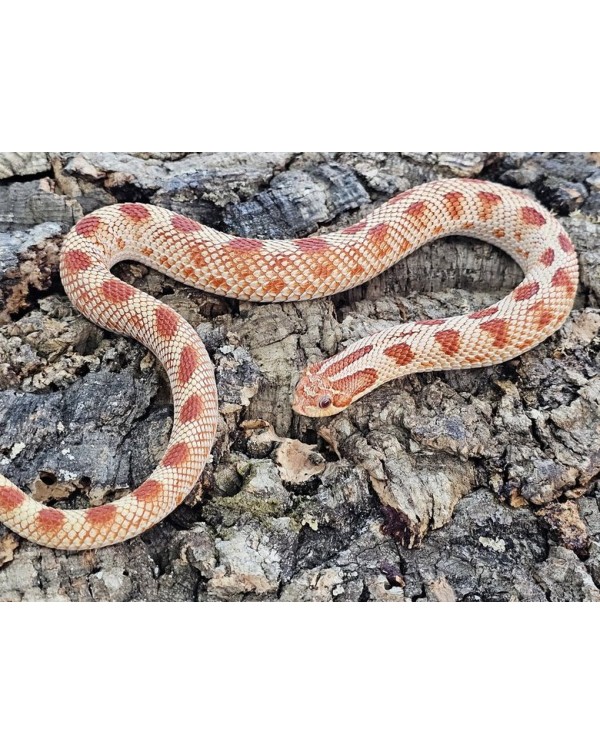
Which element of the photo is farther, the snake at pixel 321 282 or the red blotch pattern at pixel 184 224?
the red blotch pattern at pixel 184 224

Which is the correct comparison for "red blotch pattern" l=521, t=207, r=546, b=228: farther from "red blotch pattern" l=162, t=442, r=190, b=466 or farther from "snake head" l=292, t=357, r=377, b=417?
"red blotch pattern" l=162, t=442, r=190, b=466

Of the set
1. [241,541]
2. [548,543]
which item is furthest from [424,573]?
[241,541]

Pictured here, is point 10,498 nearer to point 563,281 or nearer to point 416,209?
point 416,209

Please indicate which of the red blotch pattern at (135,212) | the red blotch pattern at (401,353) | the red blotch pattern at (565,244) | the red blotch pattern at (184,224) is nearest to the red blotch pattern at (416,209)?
the red blotch pattern at (565,244)

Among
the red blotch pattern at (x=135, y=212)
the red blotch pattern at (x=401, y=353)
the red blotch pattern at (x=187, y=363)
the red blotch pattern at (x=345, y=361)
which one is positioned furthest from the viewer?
the red blotch pattern at (x=135, y=212)

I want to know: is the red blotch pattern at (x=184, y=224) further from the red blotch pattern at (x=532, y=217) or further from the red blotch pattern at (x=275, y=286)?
the red blotch pattern at (x=532, y=217)

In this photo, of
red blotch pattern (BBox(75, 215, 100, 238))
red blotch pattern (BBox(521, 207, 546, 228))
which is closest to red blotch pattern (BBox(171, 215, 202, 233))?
red blotch pattern (BBox(75, 215, 100, 238))

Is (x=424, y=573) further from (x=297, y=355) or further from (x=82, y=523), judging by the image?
(x=82, y=523)
